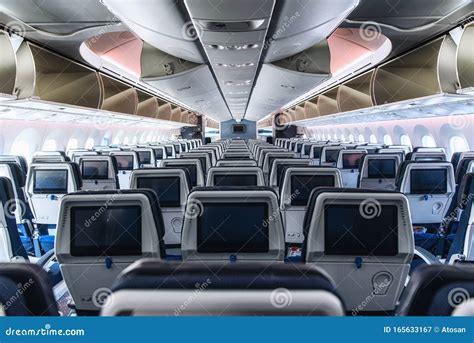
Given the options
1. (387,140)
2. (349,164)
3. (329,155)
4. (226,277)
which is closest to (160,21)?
(226,277)

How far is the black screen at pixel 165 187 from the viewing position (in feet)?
18.4

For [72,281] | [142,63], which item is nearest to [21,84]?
[142,63]

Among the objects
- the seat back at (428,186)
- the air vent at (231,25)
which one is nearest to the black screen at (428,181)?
the seat back at (428,186)

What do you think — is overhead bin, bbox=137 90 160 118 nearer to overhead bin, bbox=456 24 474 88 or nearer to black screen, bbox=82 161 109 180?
black screen, bbox=82 161 109 180

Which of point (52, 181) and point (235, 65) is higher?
point (235, 65)

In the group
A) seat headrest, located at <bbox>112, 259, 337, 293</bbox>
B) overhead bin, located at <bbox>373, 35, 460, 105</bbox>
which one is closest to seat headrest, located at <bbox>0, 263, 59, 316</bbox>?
seat headrest, located at <bbox>112, 259, 337, 293</bbox>

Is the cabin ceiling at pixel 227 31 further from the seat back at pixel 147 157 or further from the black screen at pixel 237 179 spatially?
the seat back at pixel 147 157

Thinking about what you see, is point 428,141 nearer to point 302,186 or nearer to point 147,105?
point 147,105

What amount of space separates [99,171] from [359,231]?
6468 mm

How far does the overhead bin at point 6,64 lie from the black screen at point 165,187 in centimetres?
264

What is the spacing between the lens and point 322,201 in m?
3.23

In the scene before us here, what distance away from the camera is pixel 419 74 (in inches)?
405

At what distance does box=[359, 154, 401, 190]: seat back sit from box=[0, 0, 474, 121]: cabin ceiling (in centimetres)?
189

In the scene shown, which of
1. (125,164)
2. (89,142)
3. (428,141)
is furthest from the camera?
(89,142)
